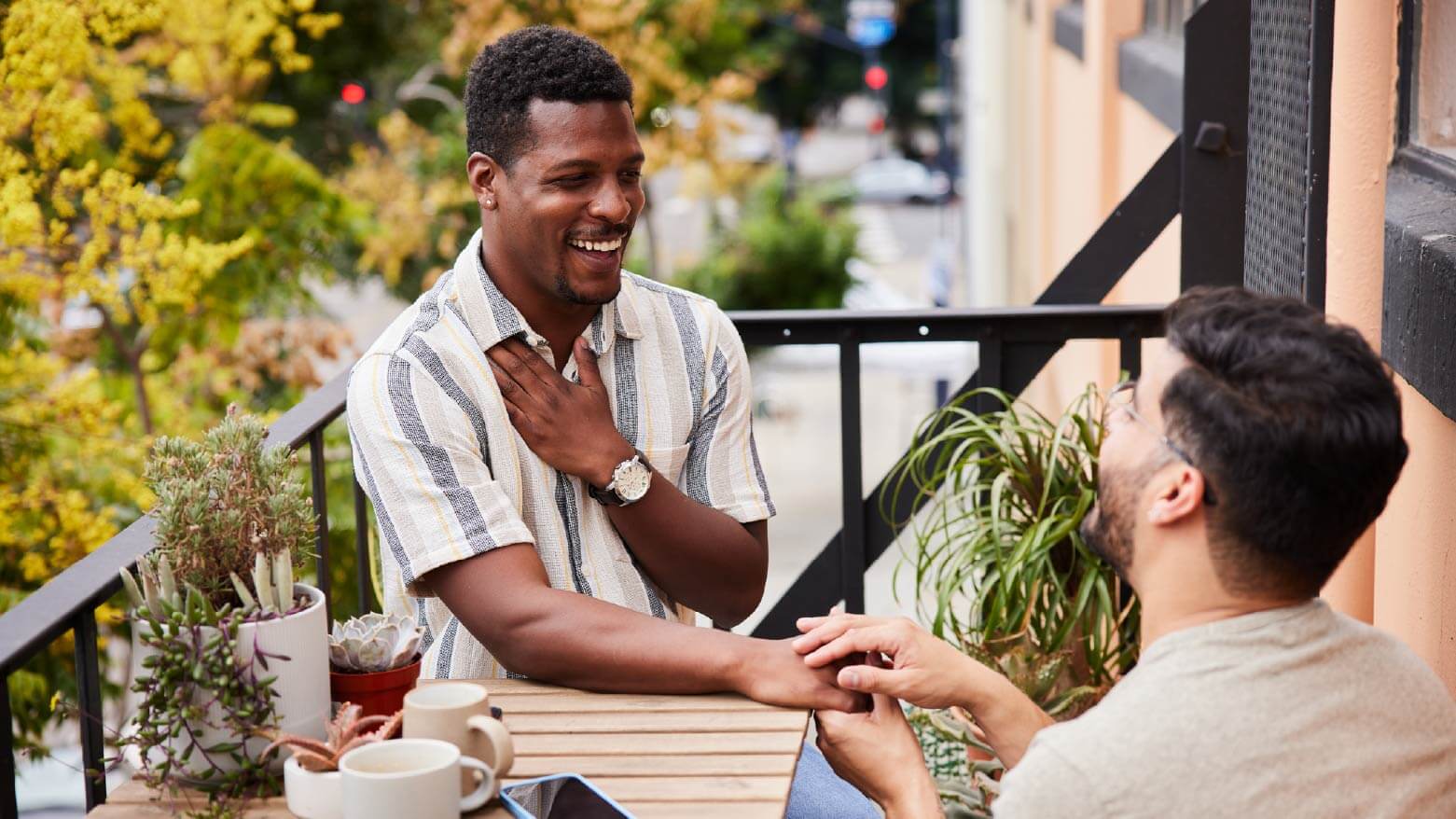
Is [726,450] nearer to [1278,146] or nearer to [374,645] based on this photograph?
[374,645]

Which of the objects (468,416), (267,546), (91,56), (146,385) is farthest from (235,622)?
(146,385)

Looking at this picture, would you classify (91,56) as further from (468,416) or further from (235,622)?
(235,622)

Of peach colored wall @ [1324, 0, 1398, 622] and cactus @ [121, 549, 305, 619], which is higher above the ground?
peach colored wall @ [1324, 0, 1398, 622]

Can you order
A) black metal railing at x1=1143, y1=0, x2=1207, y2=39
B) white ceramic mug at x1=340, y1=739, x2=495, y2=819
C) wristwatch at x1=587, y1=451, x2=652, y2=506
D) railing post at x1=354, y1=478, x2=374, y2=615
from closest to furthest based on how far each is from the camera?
white ceramic mug at x1=340, y1=739, x2=495, y2=819
wristwatch at x1=587, y1=451, x2=652, y2=506
railing post at x1=354, y1=478, x2=374, y2=615
black metal railing at x1=1143, y1=0, x2=1207, y2=39

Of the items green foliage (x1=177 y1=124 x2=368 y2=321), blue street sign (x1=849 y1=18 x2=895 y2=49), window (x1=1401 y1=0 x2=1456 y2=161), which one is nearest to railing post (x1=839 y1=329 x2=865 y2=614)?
window (x1=1401 y1=0 x2=1456 y2=161)

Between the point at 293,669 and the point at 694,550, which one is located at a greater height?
the point at 293,669

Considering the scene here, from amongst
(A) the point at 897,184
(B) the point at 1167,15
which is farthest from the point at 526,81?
(A) the point at 897,184

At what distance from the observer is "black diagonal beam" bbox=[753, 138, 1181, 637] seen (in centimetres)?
335

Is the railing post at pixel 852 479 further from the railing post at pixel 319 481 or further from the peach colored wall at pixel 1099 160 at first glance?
the peach colored wall at pixel 1099 160

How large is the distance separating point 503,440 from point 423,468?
0.14m

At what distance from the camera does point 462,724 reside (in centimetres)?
166

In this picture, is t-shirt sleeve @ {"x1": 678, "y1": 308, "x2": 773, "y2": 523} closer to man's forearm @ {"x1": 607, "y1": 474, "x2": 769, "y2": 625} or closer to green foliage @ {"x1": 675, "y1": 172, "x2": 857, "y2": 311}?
man's forearm @ {"x1": 607, "y1": 474, "x2": 769, "y2": 625}

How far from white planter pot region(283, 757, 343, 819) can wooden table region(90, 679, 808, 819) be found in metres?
0.05

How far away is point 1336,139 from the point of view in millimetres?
2824
